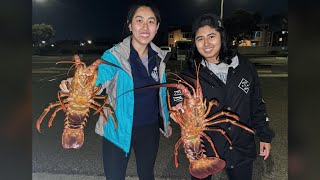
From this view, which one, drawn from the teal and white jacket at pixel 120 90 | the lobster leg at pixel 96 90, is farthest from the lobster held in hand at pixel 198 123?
the lobster leg at pixel 96 90

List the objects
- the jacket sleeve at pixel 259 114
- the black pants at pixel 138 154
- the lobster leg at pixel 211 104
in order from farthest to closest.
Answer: the black pants at pixel 138 154
the jacket sleeve at pixel 259 114
the lobster leg at pixel 211 104

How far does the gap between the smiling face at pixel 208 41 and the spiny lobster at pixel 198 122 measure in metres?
0.14

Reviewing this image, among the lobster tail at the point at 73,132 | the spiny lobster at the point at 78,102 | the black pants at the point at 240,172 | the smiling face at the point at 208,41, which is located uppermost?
the smiling face at the point at 208,41

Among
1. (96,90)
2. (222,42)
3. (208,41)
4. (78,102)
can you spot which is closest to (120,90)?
(96,90)

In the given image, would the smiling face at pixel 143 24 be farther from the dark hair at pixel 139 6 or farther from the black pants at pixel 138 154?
the black pants at pixel 138 154

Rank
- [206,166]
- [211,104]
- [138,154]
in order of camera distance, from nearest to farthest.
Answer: [211,104] → [206,166] → [138,154]

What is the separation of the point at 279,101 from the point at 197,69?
24.4ft

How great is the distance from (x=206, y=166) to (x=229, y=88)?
25.5 inches

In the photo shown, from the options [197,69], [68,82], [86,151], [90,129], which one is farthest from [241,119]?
[90,129]

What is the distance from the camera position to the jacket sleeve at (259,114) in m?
2.46

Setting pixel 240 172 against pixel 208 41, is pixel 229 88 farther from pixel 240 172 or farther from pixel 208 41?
pixel 240 172

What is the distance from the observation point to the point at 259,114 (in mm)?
2488
